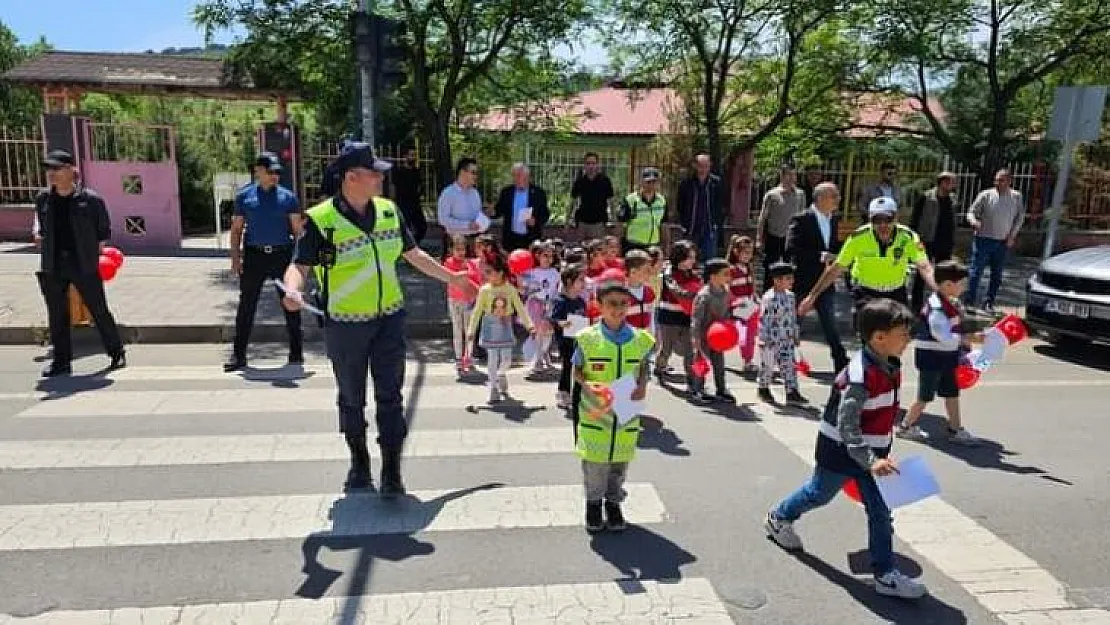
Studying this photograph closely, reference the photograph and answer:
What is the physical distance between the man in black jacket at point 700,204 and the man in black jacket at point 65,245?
6.57m

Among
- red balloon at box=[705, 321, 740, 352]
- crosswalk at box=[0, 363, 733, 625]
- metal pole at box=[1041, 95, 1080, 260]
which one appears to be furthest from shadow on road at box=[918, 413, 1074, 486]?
metal pole at box=[1041, 95, 1080, 260]

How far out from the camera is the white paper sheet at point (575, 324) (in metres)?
6.44

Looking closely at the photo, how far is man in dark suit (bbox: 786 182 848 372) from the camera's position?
24.4 feet

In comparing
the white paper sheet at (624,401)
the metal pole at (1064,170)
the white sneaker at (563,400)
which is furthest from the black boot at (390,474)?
the metal pole at (1064,170)

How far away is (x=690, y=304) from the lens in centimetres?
712

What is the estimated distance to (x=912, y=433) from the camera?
604cm

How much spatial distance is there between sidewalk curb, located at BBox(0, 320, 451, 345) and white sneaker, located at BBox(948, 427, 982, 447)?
6.35 metres

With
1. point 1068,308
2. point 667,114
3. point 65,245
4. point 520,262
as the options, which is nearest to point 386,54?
point 520,262

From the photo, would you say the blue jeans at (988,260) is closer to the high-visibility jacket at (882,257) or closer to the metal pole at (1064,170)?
the metal pole at (1064,170)

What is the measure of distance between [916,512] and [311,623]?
127 inches

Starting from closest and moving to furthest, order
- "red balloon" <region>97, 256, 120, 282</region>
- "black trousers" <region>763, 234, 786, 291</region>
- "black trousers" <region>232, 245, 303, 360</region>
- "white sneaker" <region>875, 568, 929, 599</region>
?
1. "white sneaker" <region>875, 568, 929, 599</region>
2. "black trousers" <region>232, 245, 303, 360</region>
3. "red balloon" <region>97, 256, 120, 282</region>
4. "black trousers" <region>763, 234, 786, 291</region>

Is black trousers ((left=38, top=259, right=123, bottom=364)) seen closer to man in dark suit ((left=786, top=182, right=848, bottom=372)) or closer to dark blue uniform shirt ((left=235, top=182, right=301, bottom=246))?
dark blue uniform shirt ((left=235, top=182, right=301, bottom=246))

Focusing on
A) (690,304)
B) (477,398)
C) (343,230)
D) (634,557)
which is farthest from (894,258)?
(343,230)

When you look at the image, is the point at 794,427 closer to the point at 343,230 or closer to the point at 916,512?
the point at 916,512
